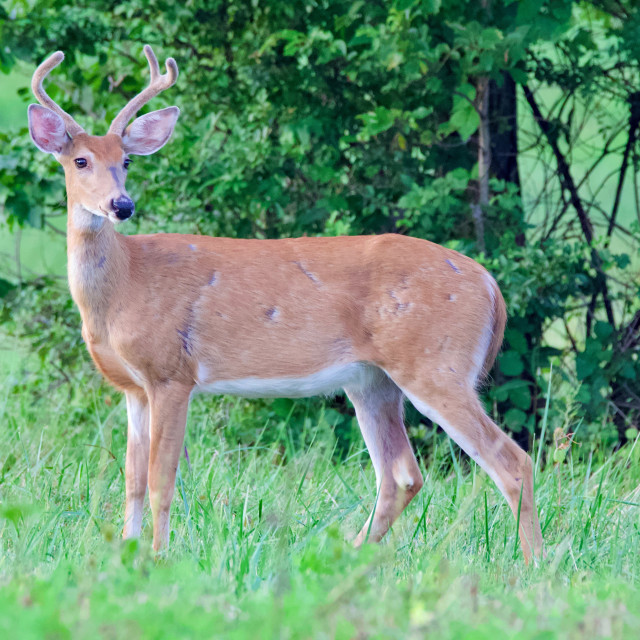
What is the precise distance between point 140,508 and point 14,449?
1.37m

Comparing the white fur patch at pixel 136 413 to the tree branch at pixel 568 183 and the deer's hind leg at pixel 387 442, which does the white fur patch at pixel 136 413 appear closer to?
the deer's hind leg at pixel 387 442

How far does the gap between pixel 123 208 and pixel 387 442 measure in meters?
1.68

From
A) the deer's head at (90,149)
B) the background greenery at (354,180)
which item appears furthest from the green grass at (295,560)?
the deer's head at (90,149)

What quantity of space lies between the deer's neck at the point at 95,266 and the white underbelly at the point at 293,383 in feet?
1.62

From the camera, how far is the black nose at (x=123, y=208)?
4.14 meters

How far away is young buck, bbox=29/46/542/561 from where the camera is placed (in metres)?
4.34

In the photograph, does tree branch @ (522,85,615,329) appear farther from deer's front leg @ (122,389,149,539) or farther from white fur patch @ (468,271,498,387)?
deer's front leg @ (122,389,149,539)

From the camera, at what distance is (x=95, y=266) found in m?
4.44

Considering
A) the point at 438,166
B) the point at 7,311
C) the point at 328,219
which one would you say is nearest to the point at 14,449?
the point at 7,311

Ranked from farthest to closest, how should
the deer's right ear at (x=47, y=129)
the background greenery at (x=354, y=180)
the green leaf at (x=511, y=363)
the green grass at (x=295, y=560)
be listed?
the green leaf at (x=511, y=363), the background greenery at (x=354, y=180), the deer's right ear at (x=47, y=129), the green grass at (x=295, y=560)

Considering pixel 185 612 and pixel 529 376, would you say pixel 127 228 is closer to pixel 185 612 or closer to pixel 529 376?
pixel 529 376

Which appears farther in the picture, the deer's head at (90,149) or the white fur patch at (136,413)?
the white fur patch at (136,413)

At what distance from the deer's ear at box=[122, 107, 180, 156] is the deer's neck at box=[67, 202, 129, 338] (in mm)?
454

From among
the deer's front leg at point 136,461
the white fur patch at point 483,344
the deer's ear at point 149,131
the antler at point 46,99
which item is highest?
the antler at point 46,99
